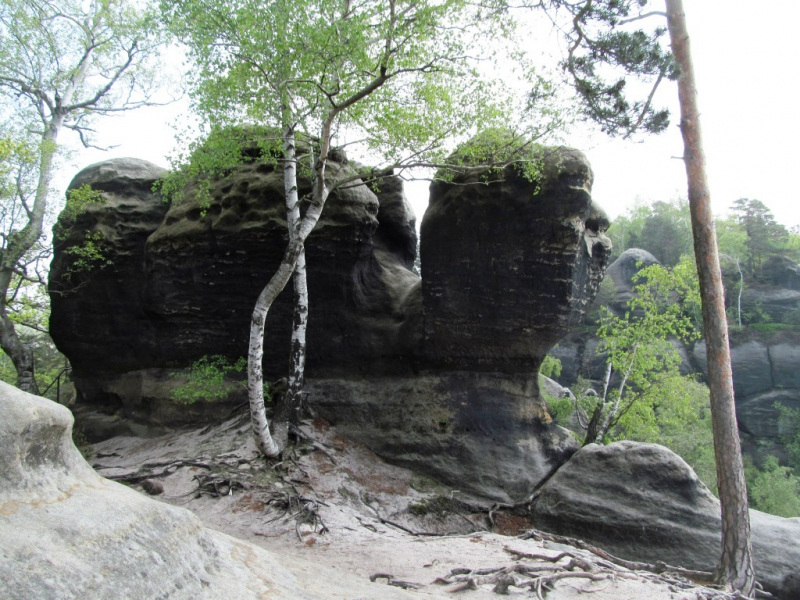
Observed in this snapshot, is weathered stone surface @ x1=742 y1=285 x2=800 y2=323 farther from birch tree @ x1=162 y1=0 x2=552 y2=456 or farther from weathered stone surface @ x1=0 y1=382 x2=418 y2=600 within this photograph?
weathered stone surface @ x1=0 y1=382 x2=418 y2=600

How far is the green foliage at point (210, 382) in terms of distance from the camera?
10672 millimetres

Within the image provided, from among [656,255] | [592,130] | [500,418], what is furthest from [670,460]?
[656,255]

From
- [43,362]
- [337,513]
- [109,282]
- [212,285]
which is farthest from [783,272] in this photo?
[43,362]

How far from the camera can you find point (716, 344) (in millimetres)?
8172

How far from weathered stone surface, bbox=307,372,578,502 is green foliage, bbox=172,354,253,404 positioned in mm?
1931

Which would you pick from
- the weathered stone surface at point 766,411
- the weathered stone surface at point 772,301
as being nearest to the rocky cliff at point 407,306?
the weathered stone surface at point 766,411

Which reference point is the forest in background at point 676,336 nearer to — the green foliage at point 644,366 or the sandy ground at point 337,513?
the green foliage at point 644,366

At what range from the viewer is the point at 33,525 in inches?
110

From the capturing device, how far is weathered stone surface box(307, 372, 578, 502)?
11102 millimetres

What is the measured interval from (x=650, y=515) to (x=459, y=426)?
397 centimetres

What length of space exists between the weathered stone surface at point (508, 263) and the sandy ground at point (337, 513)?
313 centimetres

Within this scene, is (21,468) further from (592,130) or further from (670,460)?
(670,460)

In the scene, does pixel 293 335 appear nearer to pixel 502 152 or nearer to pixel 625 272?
pixel 502 152

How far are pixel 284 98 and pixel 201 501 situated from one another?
22.8 feet
